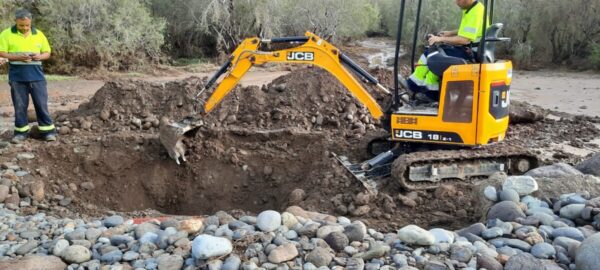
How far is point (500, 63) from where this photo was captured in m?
5.77

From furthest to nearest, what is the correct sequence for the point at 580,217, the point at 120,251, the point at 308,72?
the point at 308,72, the point at 580,217, the point at 120,251

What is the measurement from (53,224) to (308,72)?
6.03 meters

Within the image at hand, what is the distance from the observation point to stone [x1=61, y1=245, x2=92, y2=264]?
141 inches

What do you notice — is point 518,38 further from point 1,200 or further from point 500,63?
point 1,200

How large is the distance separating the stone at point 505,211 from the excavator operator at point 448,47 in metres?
1.87

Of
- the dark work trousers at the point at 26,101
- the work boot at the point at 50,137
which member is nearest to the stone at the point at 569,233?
the work boot at the point at 50,137

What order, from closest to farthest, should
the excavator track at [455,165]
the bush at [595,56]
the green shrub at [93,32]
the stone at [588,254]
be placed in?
the stone at [588,254]
the excavator track at [455,165]
the green shrub at [93,32]
the bush at [595,56]

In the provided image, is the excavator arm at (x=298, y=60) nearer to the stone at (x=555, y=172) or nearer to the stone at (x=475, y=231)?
the stone at (x=555, y=172)

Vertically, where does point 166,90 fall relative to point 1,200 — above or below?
above

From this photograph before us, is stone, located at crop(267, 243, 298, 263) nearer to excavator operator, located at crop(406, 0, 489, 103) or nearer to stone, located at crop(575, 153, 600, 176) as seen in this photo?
excavator operator, located at crop(406, 0, 489, 103)

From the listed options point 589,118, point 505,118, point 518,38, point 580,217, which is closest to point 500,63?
point 505,118

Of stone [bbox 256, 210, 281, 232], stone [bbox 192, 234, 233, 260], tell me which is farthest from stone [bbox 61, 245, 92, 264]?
stone [bbox 256, 210, 281, 232]

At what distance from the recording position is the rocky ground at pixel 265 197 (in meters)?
3.57

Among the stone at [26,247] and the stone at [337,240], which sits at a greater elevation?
the stone at [337,240]
